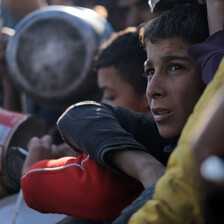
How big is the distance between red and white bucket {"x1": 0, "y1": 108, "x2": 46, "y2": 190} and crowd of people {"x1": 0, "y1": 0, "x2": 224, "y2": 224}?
0.23 meters

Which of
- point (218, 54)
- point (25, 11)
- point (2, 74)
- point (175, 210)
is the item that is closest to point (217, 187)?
point (175, 210)

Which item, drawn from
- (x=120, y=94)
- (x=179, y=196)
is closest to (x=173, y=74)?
(x=179, y=196)

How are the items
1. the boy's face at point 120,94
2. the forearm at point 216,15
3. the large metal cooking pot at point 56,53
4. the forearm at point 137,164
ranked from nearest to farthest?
the forearm at point 137,164 → the forearm at point 216,15 → the boy's face at point 120,94 → the large metal cooking pot at point 56,53

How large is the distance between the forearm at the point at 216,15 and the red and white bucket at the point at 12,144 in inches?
30.6

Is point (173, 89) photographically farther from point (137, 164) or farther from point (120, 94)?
point (120, 94)

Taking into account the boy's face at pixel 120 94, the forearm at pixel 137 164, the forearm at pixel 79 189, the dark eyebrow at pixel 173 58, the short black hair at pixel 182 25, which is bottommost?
the boy's face at pixel 120 94

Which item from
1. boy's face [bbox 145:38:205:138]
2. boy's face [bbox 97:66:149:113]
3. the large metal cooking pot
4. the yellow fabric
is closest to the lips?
boy's face [bbox 145:38:205:138]

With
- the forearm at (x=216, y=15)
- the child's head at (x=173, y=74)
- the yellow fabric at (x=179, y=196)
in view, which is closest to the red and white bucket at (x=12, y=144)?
the child's head at (x=173, y=74)

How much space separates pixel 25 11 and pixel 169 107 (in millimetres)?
1726

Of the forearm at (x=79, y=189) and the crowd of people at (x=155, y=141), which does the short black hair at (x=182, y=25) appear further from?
the forearm at (x=79, y=189)

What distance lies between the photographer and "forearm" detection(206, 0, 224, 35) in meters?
0.81

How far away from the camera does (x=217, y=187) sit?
388 mm

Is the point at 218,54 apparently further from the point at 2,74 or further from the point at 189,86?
the point at 2,74

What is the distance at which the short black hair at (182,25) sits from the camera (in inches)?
36.2
